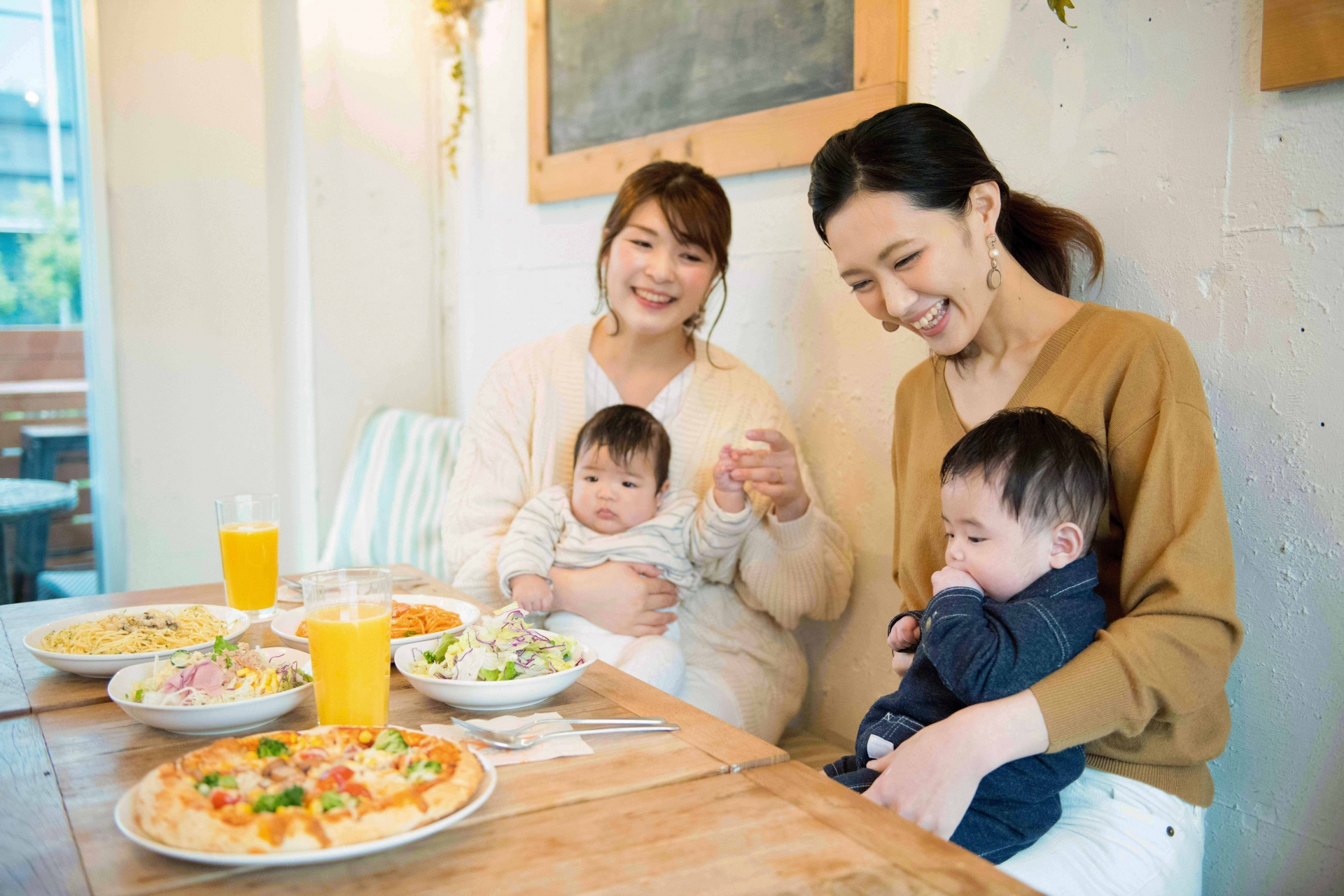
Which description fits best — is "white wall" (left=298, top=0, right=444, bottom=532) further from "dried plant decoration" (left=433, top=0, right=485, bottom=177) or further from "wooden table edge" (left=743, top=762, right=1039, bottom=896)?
"wooden table edge" (left=743, top=762, right=1039, bottom=896)

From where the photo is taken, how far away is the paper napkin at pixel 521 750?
0.98 meters

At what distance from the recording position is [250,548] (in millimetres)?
1440

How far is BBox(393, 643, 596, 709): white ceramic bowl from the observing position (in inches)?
42.4

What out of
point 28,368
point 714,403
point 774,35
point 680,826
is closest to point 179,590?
point 714,403

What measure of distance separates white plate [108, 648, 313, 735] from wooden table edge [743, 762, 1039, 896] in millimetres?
492

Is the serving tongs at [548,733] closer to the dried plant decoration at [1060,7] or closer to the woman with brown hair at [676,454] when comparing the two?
the woman with brown hair at [676,454]

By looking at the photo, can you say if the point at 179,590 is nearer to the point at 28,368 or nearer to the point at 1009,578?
the point at 1009,578

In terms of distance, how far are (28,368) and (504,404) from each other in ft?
6.18

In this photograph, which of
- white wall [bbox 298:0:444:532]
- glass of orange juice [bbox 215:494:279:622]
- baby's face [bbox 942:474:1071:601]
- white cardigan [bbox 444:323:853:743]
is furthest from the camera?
white wall [bbox 298:0:444:532]

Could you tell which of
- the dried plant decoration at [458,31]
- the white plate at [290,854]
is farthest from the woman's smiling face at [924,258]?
the dried plant decoration at [458,31]

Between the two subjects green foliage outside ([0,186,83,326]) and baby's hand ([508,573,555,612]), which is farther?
green foliage outside ([0,186,83,326])

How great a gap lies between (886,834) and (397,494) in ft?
7.74

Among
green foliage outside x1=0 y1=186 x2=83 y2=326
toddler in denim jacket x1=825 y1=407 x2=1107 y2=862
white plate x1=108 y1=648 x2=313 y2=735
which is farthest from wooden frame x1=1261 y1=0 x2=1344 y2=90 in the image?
green foliage outside x1=0 y1=186 x2=83 y2=326

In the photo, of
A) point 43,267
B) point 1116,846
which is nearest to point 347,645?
point 1116,846
